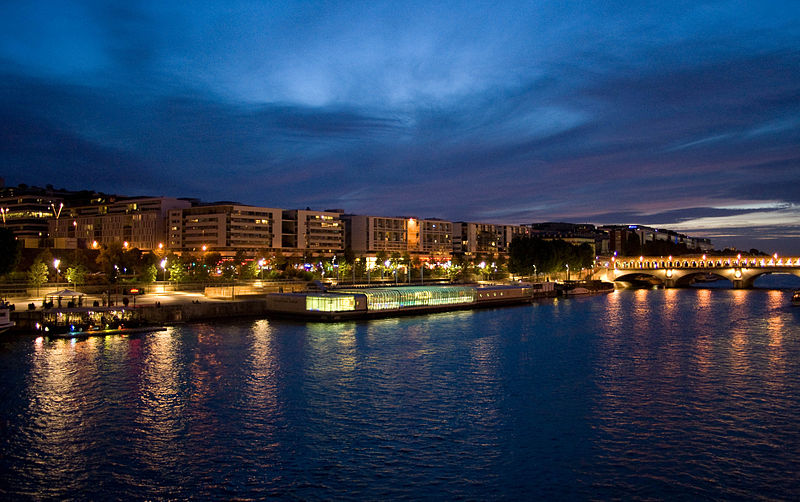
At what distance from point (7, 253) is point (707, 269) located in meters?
130

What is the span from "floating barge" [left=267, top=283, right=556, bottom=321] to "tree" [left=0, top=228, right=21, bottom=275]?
29.5 metres

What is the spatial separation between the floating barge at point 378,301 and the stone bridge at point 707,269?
68.6 metres

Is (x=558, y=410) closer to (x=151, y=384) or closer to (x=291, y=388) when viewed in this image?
(x=291, y=388)

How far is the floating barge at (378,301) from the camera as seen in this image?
200 feet

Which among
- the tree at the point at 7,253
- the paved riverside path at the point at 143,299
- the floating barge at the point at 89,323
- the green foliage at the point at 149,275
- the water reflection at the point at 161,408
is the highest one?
the tree at the point at 7,253

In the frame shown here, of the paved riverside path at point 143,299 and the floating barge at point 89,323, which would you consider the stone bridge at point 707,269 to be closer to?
the paved riverside path at point 143,299

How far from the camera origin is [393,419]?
25.4m

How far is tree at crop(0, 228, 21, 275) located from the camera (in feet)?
210

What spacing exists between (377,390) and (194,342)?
20.5 metres

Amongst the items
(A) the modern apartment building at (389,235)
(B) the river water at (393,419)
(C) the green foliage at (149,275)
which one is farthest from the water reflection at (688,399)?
(A) the modern apartment building at (389,235)

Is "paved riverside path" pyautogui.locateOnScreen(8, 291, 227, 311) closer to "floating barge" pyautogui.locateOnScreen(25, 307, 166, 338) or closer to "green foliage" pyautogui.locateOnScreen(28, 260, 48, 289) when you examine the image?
"floating barge" pyautogui.locateOnScreen(25, 307, 166, 338)

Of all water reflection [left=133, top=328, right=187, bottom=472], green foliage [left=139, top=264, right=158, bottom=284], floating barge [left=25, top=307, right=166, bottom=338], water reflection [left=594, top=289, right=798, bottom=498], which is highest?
green foliage [left=139, top=264, right=158, bottom=284]

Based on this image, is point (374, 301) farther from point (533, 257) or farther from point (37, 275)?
point (533, 257)

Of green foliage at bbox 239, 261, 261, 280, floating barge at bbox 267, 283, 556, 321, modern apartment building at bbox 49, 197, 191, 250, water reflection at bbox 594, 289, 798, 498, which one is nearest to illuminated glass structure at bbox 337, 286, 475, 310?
floating barge at bbox 267, 283, 556, 321
